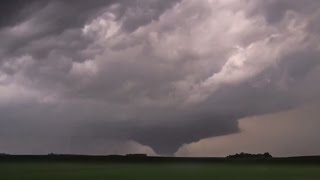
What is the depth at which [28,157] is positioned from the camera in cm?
16350

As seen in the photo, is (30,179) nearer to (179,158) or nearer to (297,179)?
(297,179)

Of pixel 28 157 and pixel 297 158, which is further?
pixel 28 157

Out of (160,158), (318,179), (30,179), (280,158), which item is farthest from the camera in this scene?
(160,158)

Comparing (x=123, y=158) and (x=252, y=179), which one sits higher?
(x=123, y=158)

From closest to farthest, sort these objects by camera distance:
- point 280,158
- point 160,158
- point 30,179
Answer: point 30,179, point 280,158, point 160,158

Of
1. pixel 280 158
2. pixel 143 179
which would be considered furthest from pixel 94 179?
pixel 280 158

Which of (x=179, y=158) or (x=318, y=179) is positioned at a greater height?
(x=179, y=158)

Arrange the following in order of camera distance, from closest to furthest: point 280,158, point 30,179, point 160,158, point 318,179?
point 30,179 → point 318,179 → point 280,158 → point 160,158

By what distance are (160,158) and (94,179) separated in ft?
313

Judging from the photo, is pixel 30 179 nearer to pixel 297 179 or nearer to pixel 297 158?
pixel 297 179

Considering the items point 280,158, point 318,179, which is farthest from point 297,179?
point 280,158

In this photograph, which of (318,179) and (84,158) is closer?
(318,179)

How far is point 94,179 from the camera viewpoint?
64688 millimetres

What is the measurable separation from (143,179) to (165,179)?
3.40 metres
